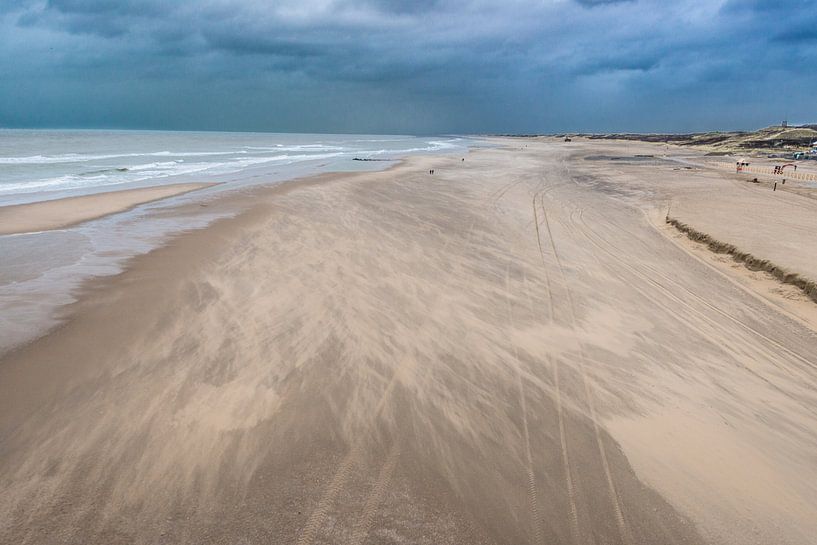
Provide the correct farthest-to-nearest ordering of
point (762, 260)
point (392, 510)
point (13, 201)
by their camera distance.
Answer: point (13, 201) < point (762, 260) < point (392, 510)

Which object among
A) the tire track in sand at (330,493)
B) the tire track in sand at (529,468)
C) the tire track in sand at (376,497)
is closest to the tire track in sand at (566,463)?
the tire track in sand at (529,468)

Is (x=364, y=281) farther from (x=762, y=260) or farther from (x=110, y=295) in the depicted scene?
(x=762, y=260)

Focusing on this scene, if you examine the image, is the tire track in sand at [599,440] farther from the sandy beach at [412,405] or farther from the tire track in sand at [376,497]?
the tire track in sand at [376,497]

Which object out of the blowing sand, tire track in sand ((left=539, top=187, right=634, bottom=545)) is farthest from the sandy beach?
the blowing sand

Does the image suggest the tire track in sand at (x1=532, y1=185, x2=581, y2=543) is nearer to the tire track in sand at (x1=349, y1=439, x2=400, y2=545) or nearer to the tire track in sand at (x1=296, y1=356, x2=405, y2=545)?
the tire track in sand at (x1=349, y1=439, x2=400, y2=545)

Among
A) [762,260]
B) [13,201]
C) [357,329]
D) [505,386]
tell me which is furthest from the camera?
[13,201]

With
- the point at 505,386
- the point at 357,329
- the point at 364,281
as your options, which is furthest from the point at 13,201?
the point at 505,386
